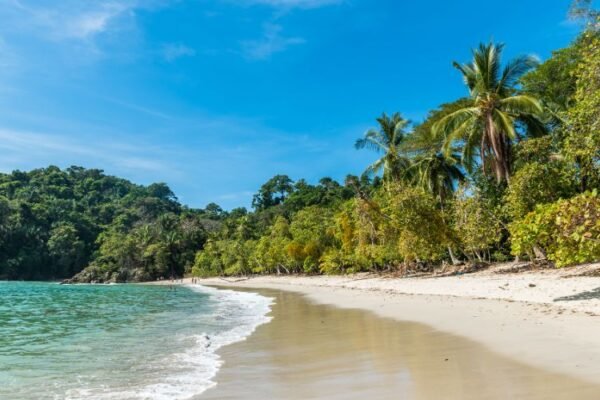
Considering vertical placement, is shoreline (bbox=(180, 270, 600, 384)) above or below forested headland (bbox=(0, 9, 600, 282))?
→ below

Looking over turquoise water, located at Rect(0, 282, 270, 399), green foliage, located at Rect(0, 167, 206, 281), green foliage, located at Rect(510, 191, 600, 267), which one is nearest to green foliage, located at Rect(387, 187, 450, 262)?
turquoise water, located at Rect(0, 282, 270, 399)

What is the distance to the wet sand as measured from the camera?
4.40m

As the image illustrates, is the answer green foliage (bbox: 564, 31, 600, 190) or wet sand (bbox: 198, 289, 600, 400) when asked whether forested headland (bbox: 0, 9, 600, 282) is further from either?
wet sand (bbox: 198, 289, 600, 400)

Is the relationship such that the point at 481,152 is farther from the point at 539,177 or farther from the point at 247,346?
the point at 247,346

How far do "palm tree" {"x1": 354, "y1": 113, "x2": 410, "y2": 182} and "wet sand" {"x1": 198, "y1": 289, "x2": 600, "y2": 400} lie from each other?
25225mm

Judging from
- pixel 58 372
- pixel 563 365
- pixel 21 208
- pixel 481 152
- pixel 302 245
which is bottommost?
pixel 58 372

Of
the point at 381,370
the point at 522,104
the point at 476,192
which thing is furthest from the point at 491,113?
the point at 381,370

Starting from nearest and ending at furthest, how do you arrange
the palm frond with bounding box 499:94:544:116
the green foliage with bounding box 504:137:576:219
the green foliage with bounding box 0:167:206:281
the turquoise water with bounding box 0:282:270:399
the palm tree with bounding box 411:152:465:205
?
the turquoise water with bounding box 0:282:270:399, the green foliage with bounding box 504:137:576:219, the palm frond with bounding box 499:94:544:116, the palm tree with bounding box 411:152:465:205, the green foliage with bounding box 0:167:206:281

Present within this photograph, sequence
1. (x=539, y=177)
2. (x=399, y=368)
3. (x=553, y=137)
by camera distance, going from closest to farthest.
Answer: (x=399, y=368) < (x=539, y=177) < (x=553, y=137)

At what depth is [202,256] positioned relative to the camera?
71.2 meters

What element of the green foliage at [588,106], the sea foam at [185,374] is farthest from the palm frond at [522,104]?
the sea foam at [185,374]

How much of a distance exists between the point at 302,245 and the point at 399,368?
41.0 metres

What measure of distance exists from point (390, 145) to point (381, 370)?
3036 centimetres

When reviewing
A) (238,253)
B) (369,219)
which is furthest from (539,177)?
(238,253)
